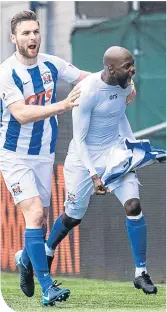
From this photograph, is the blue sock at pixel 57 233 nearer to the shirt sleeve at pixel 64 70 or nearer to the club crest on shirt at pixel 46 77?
the shirt sleeve at pixel 64 70

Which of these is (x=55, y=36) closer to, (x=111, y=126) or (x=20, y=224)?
(x=20, y=224)

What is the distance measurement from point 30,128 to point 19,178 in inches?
15.5

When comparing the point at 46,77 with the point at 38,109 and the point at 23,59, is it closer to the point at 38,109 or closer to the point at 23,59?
the point at 23,59

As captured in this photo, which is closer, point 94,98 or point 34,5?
point 94,98

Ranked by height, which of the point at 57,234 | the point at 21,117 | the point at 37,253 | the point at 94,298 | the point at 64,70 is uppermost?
the point at 64,70

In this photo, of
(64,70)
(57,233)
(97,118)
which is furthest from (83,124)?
(57,233)

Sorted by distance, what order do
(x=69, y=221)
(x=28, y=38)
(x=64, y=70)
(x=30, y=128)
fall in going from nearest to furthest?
1. (x=28, y=38)
2. (x=30, y=128)
3. (x=64, y=70)
4. (x=69, y=221)

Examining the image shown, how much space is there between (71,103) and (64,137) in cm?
409

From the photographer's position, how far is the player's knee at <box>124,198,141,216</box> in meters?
9.94

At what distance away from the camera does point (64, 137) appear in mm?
13312

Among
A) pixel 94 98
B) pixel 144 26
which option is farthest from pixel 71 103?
pixel 144 26

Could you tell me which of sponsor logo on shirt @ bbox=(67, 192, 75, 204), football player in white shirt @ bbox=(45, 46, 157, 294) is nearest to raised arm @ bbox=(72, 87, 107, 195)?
football player in white shirt @ bbox=(45, 46, 157, 294)

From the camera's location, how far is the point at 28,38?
972 cm

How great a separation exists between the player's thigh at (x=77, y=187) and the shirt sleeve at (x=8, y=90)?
3.02ft
